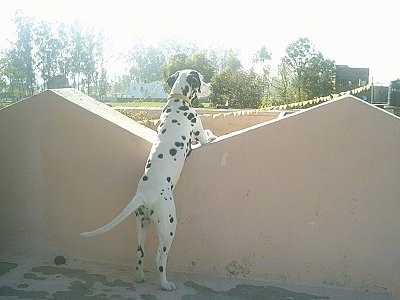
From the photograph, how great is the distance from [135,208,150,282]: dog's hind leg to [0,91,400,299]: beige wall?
0.43 metres

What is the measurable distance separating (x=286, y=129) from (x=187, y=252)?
1655 mm

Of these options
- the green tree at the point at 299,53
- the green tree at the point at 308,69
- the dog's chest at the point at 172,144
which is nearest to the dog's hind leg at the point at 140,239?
the dog's chest at the point at 172,144

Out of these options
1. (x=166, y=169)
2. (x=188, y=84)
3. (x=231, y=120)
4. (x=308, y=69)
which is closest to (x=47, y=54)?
(x=308, y=69)

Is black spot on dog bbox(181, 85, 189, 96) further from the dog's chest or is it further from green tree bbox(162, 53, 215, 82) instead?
green tree bbox(162, 53, 215, 82)

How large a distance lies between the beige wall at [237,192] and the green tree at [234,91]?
1610 cm

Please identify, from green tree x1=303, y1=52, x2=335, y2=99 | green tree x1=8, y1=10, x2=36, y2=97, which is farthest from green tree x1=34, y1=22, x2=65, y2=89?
green tree x1=303, y1=52, x2=335, y2=99

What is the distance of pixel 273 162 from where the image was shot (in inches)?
191

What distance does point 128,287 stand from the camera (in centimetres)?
473

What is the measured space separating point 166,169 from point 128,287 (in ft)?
4.00

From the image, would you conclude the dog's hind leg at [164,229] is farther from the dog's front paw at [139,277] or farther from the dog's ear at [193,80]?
the dog's ear at [193,80]

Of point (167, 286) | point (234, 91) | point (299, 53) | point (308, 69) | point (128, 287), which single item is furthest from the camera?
point (299, 53)

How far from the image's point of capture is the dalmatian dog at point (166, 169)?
444 cm

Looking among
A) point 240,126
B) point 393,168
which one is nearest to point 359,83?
point 240,126

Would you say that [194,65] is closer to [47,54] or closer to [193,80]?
[47,54]
